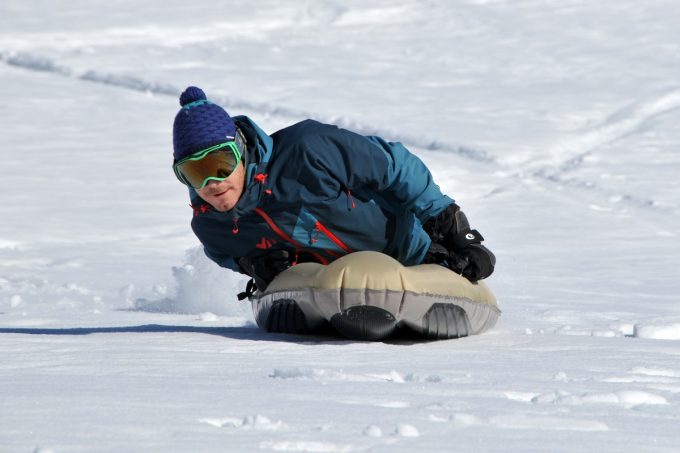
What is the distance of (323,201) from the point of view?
3844mm

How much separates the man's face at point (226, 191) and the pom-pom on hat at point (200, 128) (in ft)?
0.37

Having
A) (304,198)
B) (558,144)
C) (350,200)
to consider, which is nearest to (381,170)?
(350,200)

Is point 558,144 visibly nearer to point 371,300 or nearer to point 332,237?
point 332,237

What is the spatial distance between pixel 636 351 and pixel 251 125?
130cm

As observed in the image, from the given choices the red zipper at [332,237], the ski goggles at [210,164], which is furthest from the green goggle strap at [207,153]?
the red zipper at [332,237]

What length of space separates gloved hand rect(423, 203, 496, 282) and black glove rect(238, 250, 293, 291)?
1.51ft

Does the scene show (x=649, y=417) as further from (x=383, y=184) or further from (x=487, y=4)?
(x=487, y=4)

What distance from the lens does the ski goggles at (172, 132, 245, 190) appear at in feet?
11.9

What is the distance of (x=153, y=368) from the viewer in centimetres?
297

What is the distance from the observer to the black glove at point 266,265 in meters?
4.02

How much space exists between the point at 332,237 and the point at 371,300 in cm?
39


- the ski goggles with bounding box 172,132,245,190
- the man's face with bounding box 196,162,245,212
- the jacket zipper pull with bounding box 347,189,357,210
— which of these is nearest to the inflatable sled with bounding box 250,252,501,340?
the jacket zipper pull with bounding box 347,189,357,210

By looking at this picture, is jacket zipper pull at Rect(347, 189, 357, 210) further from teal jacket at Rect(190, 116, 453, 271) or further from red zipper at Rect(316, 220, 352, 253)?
red zipper at Rect(316, 220, 352, 253)

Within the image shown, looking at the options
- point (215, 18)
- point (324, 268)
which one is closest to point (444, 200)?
point (324, 268)
